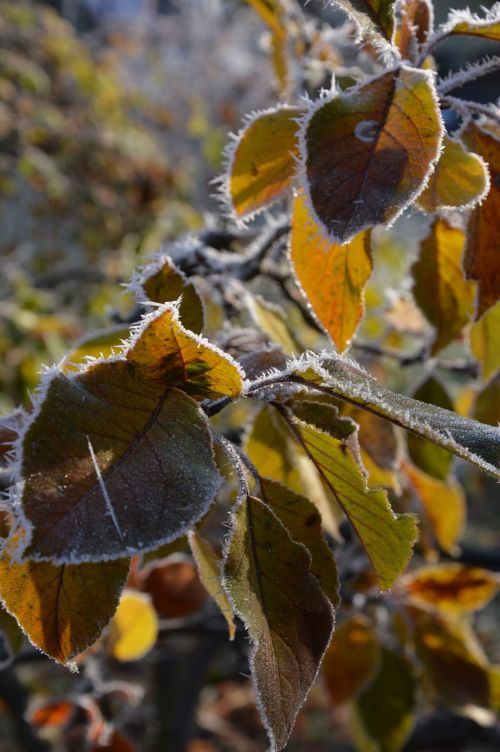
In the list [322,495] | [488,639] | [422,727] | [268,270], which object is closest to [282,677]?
[322,495]

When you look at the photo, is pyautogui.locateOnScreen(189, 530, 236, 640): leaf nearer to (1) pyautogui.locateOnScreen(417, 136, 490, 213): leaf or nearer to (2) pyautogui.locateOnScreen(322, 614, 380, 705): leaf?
(1) pyautogui.locateOnScreen(417, 136, 490, 213): leaf

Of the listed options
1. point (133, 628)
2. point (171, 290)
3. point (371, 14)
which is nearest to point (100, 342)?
point (171, 290)

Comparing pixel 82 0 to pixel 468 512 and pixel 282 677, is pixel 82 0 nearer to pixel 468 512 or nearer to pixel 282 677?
pixel 468 512

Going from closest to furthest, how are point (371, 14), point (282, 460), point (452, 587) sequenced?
1. point (371, 14)
2. point (282, 460)
3. point (452, 587)

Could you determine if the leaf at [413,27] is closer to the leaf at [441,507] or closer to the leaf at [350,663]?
the leaf at [441,507]

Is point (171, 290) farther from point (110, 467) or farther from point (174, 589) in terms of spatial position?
point (174, 589)

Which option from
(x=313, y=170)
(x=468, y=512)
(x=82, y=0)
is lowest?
(x=468, y=512)
